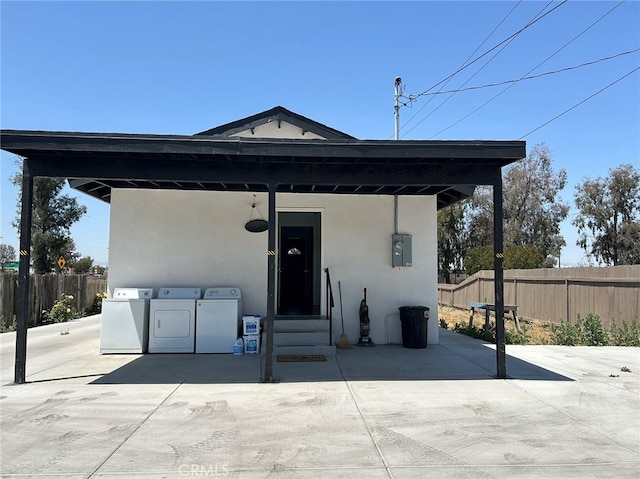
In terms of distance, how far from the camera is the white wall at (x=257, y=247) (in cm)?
974

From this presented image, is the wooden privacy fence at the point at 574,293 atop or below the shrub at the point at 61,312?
atop

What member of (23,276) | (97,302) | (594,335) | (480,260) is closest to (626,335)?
(594,335)

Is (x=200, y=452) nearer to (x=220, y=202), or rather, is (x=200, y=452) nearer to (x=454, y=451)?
(x=454, y=451)

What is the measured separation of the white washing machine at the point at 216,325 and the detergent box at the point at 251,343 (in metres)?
Result: 0.22

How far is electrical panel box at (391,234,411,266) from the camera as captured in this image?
33.0 feet

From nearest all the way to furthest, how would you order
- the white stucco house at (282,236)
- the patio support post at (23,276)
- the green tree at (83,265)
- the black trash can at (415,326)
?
the patio support post at (23,276) → the black trash can at (415,326) → the white stucco house at (282,236) → the green tree at (83,265)

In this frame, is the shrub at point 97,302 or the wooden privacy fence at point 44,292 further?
the shrub at point 97,302

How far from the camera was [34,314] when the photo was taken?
540 inches

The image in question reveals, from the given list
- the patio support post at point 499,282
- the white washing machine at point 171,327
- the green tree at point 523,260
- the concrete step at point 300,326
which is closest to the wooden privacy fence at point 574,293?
the green tree at point 523,260

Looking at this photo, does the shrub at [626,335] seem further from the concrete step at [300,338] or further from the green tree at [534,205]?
the green tree at [534,205]

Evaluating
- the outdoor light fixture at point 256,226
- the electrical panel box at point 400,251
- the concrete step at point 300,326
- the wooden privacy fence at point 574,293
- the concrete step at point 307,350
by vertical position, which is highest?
the outdoor light fixture at point 256,226

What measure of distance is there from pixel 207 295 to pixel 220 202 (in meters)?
1.99

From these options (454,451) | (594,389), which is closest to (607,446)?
(454,451)

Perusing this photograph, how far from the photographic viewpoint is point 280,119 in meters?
10.2
